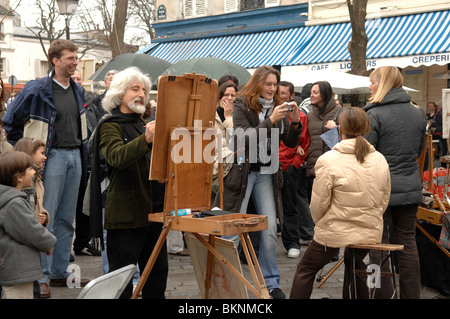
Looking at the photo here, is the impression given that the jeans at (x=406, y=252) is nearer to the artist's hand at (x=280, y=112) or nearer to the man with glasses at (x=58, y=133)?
the artist's hand at (x=280, y=112)

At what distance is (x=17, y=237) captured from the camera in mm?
4406

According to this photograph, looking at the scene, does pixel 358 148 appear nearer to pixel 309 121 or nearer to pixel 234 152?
pixel 234 152

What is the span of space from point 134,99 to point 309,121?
3.63m

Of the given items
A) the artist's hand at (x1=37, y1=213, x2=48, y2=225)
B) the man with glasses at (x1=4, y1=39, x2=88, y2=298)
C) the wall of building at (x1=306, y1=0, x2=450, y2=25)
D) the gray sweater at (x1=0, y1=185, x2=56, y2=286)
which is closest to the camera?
the gray sweater at (x1=0, y1=185, x2=56, y2=286)

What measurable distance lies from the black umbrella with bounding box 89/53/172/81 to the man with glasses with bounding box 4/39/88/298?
6321 mm

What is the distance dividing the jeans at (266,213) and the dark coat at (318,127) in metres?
2.12

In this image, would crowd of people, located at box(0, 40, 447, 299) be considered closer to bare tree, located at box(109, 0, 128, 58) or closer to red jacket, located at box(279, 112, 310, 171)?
red jacket, located at box(279, 112, 310, 171)

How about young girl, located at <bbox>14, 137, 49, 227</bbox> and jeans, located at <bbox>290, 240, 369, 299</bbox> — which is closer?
Result: jeans, located at <bbox>290, 240, 369, 299</bbox>

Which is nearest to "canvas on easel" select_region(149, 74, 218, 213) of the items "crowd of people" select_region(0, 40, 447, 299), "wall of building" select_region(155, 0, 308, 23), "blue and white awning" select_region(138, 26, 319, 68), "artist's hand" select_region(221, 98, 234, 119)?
"crowd of people" select_region(0, 40, 447, 299)

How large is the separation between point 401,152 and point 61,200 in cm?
322

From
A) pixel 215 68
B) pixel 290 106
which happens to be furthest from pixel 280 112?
pixel 215 68

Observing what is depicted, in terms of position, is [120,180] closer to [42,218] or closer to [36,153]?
[42,218]

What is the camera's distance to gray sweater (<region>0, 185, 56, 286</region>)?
437 cm

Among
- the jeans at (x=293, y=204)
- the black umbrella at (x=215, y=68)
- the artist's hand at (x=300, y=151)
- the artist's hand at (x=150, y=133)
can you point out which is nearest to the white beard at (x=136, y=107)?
the artist's hand at (x=150, y=133)
